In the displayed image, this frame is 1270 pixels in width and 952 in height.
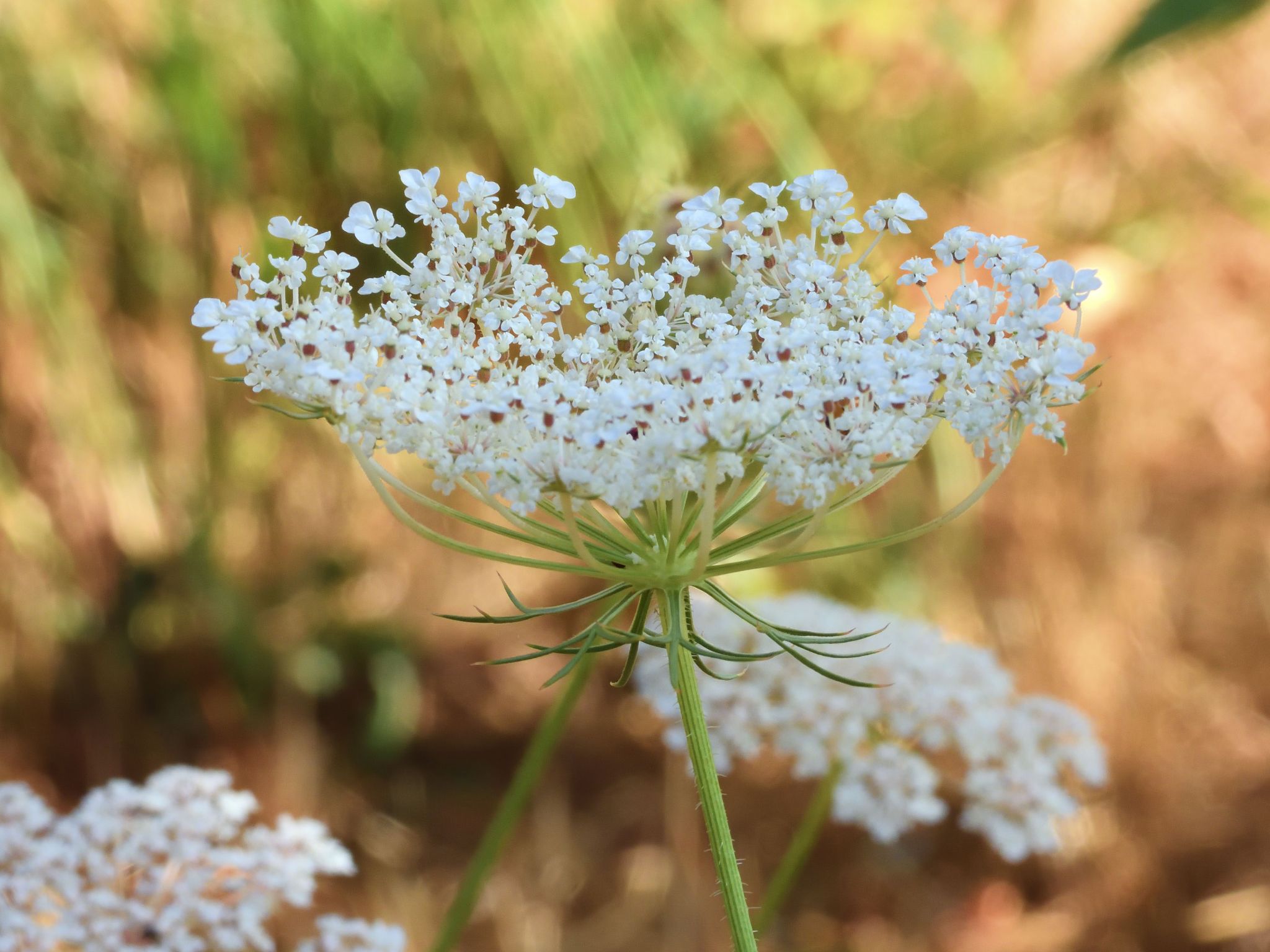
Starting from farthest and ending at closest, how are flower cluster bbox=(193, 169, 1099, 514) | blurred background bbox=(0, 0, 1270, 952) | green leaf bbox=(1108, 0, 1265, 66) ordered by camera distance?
blurred background bbox=(0, 0, 1270, 952) < green leaf bbox=(1108, 0, 1265, 66) < flower cluster bbox=(193, 169, 1099, 514)

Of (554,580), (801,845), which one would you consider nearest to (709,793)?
(801,845)

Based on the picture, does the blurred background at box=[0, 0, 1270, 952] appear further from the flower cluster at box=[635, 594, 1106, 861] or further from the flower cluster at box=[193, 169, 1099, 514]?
the flower cluster at box=[193, 169, 1099, 514]

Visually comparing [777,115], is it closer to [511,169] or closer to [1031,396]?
[511,169]

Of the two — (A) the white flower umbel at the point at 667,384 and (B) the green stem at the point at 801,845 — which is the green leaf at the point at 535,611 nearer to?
(A) the white flower umbel at the point at 667,384

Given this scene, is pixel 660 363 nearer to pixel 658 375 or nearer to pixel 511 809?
pixel 658 375

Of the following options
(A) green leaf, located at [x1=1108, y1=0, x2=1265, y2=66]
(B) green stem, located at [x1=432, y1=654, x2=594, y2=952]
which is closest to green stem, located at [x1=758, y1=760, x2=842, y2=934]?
(B) green stem, located at [x1=432, y1=654, x2=594, y2=952]

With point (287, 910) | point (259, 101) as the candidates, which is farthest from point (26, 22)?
point (287, 910)
